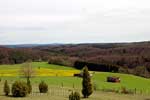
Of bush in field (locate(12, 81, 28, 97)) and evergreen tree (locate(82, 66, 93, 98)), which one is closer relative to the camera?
bush in field (locate(12, 81, 28, 97))

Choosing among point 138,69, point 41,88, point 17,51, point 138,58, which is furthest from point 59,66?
point 41,88

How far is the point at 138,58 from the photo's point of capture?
119 meters

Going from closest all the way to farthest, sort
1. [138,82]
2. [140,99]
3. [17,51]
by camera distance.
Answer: [140,99], [138,82], [17,51]

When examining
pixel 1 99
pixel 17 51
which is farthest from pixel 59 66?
pixel 1 99

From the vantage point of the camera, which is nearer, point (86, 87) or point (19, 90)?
point (19, 90)

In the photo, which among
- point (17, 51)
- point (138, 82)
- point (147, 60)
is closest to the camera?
point (138, 82)

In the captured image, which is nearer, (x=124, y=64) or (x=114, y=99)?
(x=114, y=99)

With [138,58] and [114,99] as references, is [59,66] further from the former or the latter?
A: [114,99]

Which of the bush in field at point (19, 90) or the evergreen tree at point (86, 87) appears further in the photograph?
the evergreen tree at point (86, 87)

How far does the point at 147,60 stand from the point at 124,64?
781 cm

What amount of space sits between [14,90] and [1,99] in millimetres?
5218

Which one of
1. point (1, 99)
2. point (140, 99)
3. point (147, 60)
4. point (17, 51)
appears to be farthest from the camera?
point (17, 51)

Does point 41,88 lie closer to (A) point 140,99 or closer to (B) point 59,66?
(A) point 140,99

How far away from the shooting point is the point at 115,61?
121250 mm
